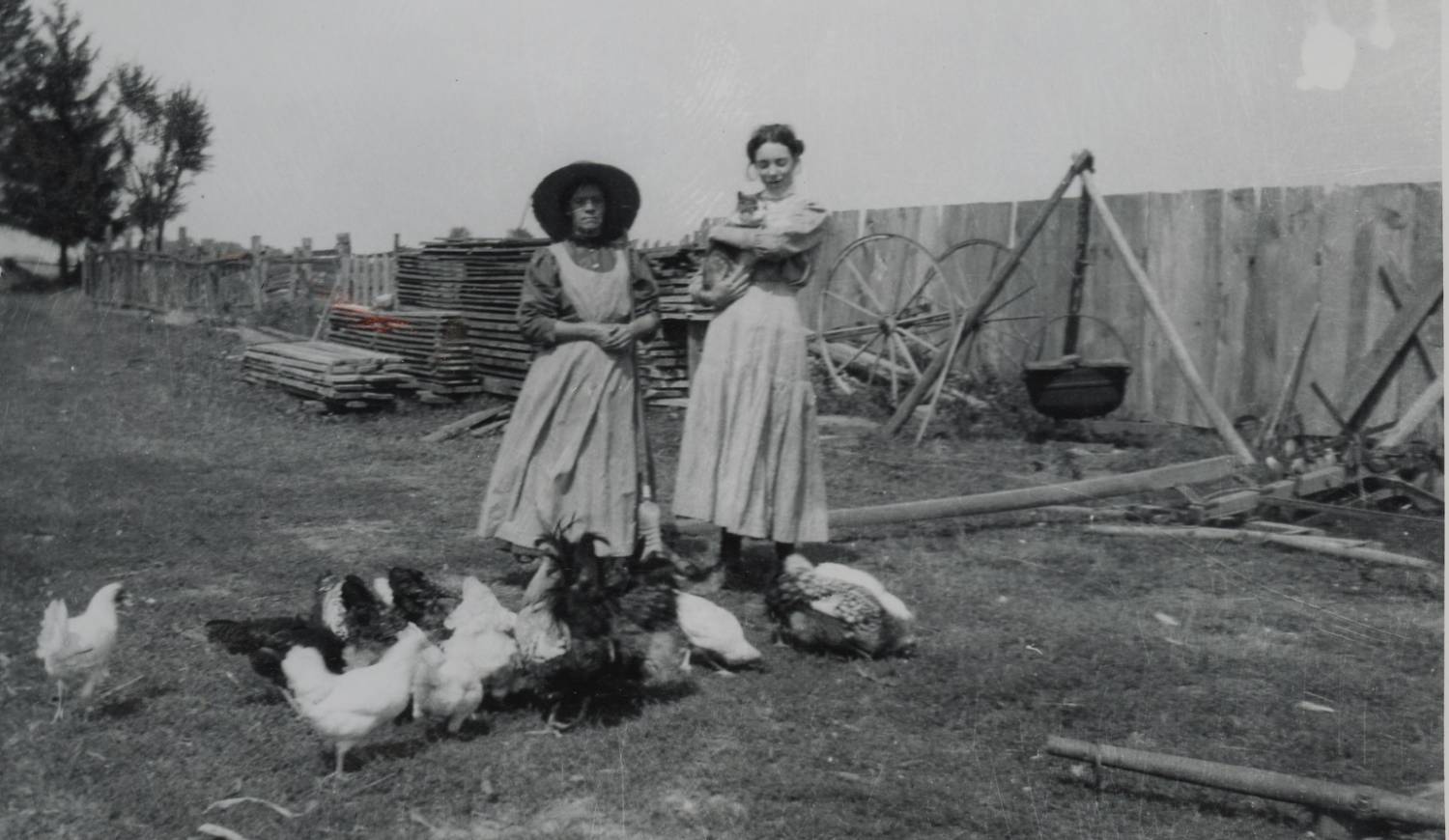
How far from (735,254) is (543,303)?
0.91 m

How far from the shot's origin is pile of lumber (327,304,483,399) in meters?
12.3

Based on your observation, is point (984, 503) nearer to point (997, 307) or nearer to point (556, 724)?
point (556, 724)

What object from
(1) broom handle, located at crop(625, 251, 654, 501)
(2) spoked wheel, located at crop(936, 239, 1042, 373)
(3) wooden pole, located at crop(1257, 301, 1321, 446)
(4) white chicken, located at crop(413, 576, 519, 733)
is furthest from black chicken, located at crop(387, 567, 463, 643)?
(2) spoked wheel, located at crop(936, 239, 1042, 373)

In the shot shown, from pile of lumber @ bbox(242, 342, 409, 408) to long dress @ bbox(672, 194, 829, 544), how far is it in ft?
23.1

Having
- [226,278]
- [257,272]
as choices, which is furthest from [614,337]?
[226,278]

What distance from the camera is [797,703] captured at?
4.16m

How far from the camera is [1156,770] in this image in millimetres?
3303

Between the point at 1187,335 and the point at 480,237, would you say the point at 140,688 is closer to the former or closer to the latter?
the point at 1187,335

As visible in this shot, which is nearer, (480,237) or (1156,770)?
(1156,770)

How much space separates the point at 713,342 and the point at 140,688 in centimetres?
276

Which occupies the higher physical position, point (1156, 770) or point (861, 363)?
point (861, 363)

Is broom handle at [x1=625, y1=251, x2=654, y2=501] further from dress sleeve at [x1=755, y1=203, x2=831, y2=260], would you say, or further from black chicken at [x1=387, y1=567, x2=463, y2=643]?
black chicken at [x1=387, y1=567, x2=463, y2=643]

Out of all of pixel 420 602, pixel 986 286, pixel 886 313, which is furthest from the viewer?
pixel 886 313

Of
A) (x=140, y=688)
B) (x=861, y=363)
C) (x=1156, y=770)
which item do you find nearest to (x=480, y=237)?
(x=861, y=363)
